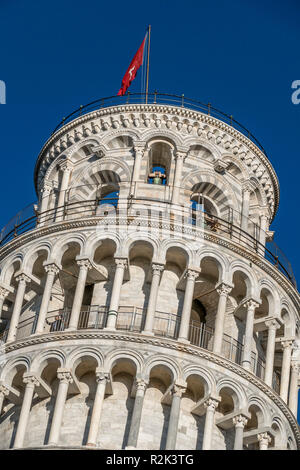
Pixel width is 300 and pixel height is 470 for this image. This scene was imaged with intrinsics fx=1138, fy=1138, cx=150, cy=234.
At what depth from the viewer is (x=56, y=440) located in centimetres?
3981

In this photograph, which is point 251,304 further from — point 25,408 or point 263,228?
point 25,408

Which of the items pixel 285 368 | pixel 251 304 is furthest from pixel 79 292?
pixel 285 368

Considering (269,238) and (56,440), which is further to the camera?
(269,238)

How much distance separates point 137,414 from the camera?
4009 cm

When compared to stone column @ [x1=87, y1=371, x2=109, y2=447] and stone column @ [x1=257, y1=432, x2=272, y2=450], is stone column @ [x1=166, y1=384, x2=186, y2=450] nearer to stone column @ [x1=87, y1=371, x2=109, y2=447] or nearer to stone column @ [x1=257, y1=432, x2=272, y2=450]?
stone column @ [x1=87, y1=371, x2=109, y2=447]

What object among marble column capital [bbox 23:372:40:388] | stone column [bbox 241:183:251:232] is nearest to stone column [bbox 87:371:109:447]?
marble column capital [bbox 23:372:40:388]

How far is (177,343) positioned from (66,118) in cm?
1551

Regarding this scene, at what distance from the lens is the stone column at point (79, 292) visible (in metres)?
42.7

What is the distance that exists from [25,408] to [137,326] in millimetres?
5444

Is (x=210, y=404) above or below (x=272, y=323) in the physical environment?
below

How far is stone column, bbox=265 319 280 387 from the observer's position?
4416 centimetres
